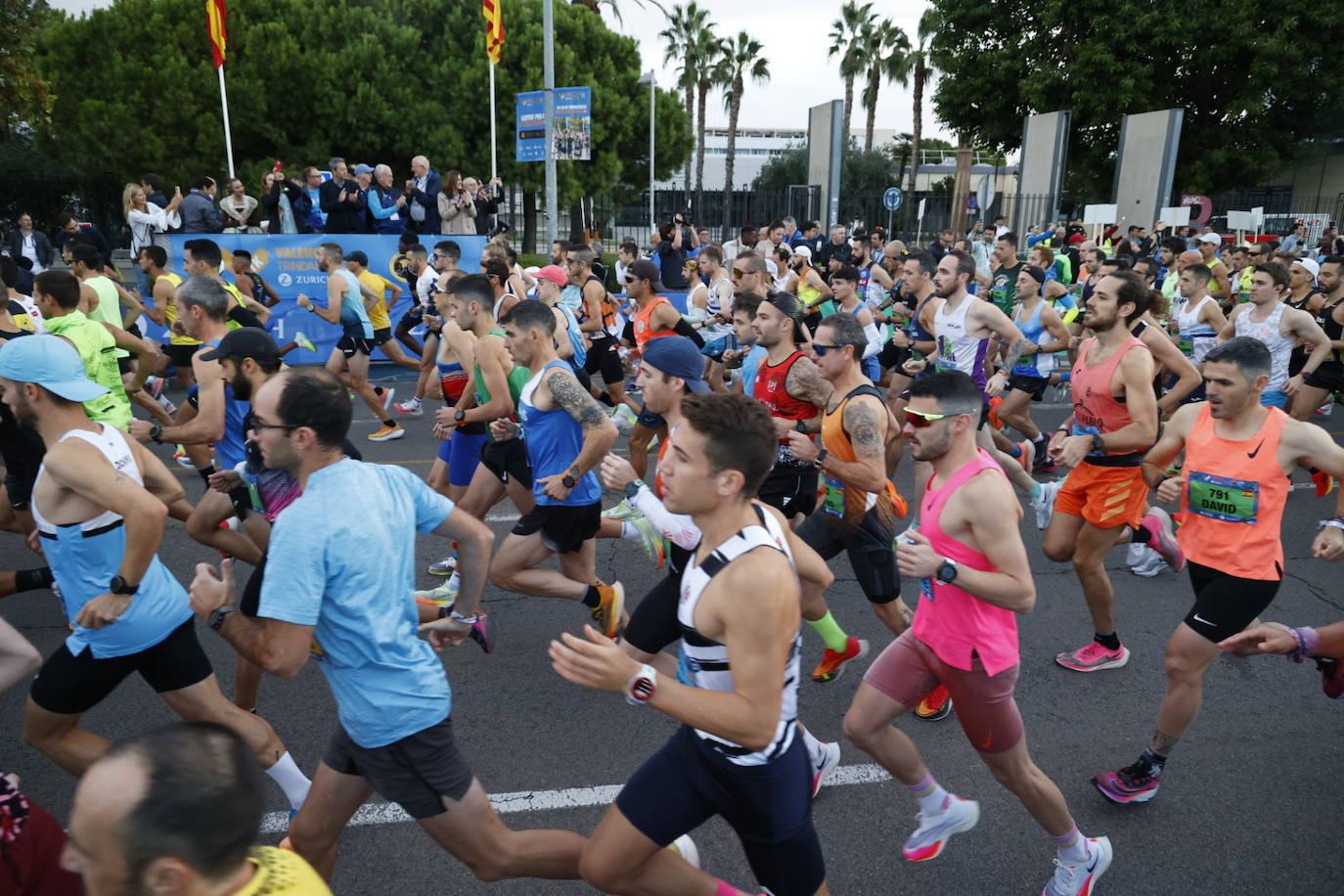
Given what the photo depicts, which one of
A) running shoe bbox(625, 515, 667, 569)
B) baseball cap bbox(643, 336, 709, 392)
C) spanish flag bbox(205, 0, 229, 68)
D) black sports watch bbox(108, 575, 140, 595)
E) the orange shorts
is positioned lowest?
running shoe bbox(625, 515, 667, 569)

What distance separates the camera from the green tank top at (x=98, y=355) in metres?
6.06

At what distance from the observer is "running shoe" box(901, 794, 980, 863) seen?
3.49m

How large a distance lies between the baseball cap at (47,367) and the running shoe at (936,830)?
3448 mm

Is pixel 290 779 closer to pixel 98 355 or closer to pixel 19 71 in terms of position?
pixel 98 355

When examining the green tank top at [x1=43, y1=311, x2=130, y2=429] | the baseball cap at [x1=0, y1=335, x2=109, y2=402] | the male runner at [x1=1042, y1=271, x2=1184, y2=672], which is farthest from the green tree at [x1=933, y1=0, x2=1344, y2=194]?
the baseball cap at [x1=0, y1=335, x2=109, y2=402]

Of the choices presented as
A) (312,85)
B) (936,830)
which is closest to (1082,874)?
(936,830)

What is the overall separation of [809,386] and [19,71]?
33.7m

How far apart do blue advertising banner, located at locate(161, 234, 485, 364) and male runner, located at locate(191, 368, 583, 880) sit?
37.7 ft

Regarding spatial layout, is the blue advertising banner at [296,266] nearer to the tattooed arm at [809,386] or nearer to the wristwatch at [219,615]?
the tattooed arm at [809,386]

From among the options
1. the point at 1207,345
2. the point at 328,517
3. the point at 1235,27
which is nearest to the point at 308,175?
the point at 1207,345

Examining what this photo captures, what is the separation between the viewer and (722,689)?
2.61 meters

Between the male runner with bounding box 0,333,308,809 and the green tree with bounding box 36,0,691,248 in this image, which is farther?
the green tree with bounding box 36,0,691,248

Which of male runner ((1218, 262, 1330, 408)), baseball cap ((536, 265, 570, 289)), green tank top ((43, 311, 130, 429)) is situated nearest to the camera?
green tank top ((43, 311, 130, 429))

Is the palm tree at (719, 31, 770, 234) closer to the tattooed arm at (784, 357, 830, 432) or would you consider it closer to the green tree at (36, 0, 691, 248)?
the green tree at (36, 0, 691, 248)
